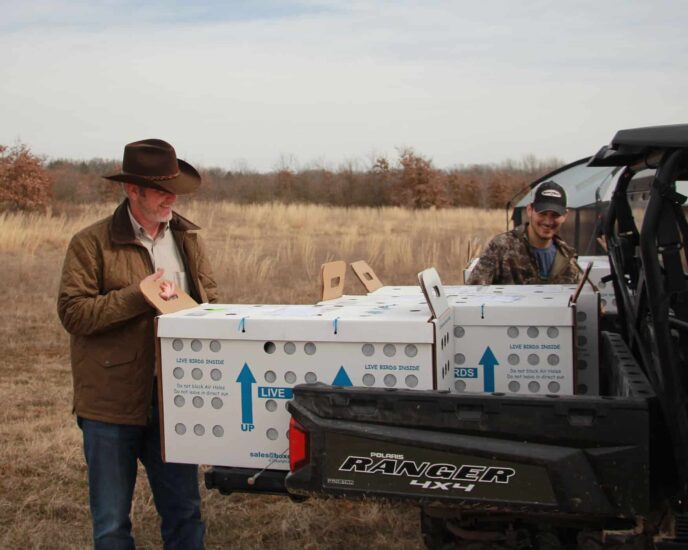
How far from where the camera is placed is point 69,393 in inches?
299

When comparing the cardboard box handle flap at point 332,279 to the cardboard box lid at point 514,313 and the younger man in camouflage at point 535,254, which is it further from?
the younger man in camouflage at point 535,254

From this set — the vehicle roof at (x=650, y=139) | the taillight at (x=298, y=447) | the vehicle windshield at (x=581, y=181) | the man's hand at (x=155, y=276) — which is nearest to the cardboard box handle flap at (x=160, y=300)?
the man's hand at (x=155, y=276)

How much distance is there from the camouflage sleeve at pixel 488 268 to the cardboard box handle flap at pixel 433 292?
193 centimetres

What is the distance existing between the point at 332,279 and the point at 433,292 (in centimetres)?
83

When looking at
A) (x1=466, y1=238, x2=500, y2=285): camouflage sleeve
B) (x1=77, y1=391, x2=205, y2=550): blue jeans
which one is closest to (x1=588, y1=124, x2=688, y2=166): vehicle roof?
(x1=77, y1=391, x2=205, y2=550): blue jeans

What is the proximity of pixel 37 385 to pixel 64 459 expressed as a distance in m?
2.33

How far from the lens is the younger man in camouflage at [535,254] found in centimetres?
518

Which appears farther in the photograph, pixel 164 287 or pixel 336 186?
pixel 336 186

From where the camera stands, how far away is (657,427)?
2600mm

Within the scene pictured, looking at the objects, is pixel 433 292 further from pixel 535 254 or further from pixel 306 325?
pixel 535 254

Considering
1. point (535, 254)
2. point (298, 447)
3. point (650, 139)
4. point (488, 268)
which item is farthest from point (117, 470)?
point (535, 254)

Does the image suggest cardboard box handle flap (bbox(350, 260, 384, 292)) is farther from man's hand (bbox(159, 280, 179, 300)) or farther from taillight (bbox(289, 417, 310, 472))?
taillight (bbox(289, 417, 310, 472))

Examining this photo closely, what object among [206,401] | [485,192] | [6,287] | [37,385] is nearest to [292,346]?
[206,401]

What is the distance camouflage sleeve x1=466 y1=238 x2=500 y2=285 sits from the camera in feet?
16.8
